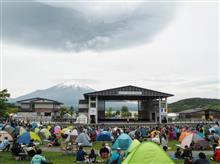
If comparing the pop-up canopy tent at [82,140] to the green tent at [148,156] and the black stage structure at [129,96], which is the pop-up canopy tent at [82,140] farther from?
the black stage structure at [129,96]

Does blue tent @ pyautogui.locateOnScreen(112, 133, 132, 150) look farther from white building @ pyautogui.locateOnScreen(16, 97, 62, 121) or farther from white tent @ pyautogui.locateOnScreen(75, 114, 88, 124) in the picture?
white building @ pyautogui.locateOnScreen(16, 97, 62, 121)

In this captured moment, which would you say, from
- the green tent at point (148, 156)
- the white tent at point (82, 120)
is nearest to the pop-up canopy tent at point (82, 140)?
the green tent at point (148, 156)

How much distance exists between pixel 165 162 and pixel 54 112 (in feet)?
206

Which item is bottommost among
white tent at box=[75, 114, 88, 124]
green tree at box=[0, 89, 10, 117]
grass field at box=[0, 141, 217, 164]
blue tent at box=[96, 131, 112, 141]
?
grass field at box=[0, 141, 217, 164]

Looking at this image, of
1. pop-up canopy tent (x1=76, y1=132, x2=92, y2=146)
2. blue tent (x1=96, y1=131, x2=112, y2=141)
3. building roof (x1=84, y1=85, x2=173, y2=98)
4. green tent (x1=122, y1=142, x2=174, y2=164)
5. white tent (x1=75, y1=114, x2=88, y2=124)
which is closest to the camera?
green tent (x1=122, y1=142, x2=174, y2=164)

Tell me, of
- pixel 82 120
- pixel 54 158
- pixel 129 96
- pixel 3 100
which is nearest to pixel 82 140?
pixel 54 158

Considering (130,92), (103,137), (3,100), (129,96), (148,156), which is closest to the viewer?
(148,156)

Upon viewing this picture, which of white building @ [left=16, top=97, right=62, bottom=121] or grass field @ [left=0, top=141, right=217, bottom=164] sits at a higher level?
white building @ [left=16, top=97, right=62, bottom=121]

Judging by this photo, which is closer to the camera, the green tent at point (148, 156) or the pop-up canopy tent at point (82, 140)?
the green tent at point (148, 156)

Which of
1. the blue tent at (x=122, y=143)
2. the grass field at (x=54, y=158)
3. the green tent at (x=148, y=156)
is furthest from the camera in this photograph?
the blue tent at (x=122, y=143)

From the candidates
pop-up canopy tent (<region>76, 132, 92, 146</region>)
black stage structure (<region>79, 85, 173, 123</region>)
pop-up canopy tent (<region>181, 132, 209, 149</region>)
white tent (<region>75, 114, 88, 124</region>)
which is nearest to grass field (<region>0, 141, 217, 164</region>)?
pop-up canopy tent (<region>76, 132, 92, 146</region>)

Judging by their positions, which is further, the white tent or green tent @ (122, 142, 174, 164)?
the white tent

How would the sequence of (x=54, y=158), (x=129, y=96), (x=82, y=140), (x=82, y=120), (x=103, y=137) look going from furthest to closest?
1. (x=129, y=96)
2. (x=82, y=120)
3. (x=103, y=137)
4. (x=82, y=140)
5. (x=54, y=158)

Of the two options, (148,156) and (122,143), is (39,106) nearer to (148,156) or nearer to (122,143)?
(122,143)
